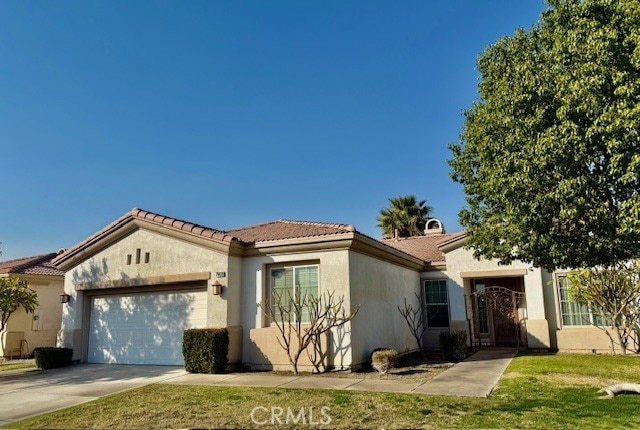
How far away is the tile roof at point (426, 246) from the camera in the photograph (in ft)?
63.8

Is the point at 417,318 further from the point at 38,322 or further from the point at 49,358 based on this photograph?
the point at 38,322

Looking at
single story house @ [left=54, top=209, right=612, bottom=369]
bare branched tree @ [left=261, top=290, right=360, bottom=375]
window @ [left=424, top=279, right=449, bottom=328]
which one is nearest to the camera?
bare branched tree @ [left=261, top=290, right=360, bottom=375]

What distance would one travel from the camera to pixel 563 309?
1691 centimetres

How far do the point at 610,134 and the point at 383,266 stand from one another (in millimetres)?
8253

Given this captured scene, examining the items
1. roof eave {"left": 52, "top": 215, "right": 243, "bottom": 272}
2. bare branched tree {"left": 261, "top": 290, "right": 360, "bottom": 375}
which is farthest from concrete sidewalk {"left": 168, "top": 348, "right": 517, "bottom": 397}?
roof eave {"left": 52, "top": 215, "right": 243, "bottom": 272}

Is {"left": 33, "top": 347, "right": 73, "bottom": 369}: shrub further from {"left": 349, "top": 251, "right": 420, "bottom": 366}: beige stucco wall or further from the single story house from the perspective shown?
{"left": 349, "top": 251, "right": 420, "bottom": 366}: beige stucco wall

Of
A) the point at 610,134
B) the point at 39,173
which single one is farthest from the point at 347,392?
the point at 39,173

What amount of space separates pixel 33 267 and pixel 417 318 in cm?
1853

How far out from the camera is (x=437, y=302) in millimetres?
19219

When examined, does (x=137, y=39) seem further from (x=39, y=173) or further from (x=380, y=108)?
(x=380, y=108)

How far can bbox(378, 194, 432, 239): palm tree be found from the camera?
33562 mm

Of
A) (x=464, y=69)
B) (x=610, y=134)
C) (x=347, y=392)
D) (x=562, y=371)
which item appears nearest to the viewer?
(x=610, y=134)

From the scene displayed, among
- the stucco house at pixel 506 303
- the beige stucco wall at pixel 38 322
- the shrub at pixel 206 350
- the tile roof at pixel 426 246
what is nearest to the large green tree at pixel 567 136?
the stucco house at pixel 506 303
